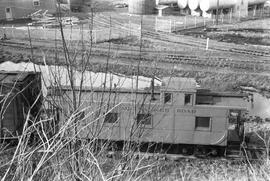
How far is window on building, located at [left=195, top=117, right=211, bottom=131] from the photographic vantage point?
12.8 m

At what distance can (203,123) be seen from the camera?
12.9m

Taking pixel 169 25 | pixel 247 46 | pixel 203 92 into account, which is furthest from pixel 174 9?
pixel 203 92

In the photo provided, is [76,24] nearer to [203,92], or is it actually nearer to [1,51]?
[1,51]

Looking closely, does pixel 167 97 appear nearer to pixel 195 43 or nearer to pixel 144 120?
pixel 144 120

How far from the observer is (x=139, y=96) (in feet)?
44.7

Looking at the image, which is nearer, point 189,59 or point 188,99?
point 188,99

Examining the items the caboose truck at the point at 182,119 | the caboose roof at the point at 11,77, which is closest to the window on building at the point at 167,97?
the caboose truck at the point at 182,119

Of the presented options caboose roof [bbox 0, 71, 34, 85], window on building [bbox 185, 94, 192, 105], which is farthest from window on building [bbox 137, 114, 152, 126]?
caboose roof [bbox 0, 71, 34, 85]

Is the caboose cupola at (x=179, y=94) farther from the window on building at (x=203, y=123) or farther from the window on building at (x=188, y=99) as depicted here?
the window on building at (x=203, y=123)

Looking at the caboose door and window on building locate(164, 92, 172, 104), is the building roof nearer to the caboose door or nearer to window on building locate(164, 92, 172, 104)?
window on building locate(164, 92, 172, 104)

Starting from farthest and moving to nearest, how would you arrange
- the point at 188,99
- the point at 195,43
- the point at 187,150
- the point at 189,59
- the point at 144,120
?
1. the point at 195,43
2. the point at 189,59
3. the point at 187,150
4. the point at 188,99
5. the point at 144,120

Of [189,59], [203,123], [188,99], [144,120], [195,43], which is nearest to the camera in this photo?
[144,120]

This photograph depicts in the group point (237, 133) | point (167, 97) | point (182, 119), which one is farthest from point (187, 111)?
point (237, 133)

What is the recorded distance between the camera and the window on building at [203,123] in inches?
505
